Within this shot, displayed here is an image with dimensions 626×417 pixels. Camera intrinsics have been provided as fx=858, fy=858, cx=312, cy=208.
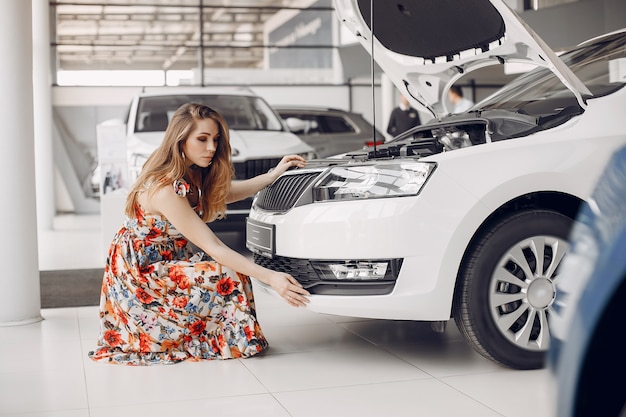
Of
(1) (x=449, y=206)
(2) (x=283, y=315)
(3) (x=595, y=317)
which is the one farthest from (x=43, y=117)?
(3) (x=595, y=317)

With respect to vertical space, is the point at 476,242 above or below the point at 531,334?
above

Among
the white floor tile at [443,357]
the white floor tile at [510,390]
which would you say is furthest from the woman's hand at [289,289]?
the white floor tile at [510,390]

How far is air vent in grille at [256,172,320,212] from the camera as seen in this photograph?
408 cm

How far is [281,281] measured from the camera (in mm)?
3953

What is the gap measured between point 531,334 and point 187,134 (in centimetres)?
188

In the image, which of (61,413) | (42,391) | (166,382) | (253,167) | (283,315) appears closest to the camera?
(61,413)

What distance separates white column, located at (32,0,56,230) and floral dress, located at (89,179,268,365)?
8.60 meters

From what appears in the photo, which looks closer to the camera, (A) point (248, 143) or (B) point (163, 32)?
(A) point (248, 143)

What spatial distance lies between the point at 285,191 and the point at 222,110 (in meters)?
4.76

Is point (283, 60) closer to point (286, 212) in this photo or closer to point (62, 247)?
point (62, 247)

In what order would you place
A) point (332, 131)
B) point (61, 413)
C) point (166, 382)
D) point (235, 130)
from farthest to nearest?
point (332, 131), point (235, 130), point (166, 382), point (61, 413)

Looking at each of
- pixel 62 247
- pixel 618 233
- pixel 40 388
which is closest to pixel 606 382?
pixel 618 233

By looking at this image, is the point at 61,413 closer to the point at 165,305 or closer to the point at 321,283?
the point at 165,305

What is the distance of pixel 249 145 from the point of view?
7.86m
